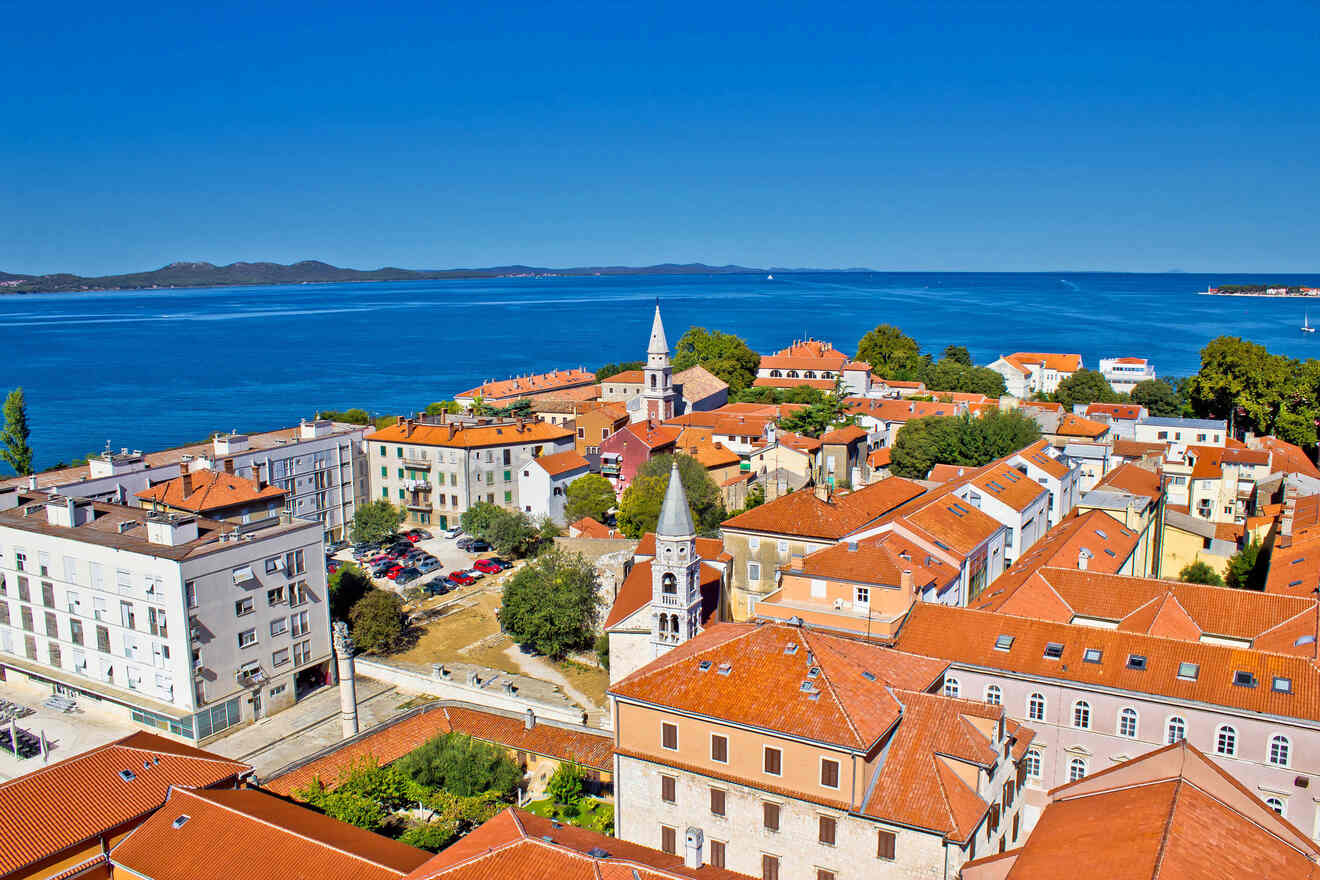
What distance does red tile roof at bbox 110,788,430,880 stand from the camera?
2036 centimetres

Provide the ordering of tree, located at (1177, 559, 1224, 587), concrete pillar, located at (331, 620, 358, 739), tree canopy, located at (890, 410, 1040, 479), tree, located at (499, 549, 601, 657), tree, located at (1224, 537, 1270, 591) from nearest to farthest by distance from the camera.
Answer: concrete pillar, located at (331, 620, 358, 739) < tree, located at (499, 549, 601, 657) < tree, located at (1224, 537, 1270, 591) < tree, located at (1177, 559, 1224, 587) < tree canopy, located at (890, 410, 1040, 479)

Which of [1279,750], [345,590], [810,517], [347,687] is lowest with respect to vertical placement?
[345,590]

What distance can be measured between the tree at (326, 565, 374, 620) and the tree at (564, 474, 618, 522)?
1473cm

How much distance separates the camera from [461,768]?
2656 centimetres

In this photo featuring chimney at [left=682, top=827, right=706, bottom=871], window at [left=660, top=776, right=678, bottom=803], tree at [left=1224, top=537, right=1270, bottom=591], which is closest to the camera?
chimney at [left=682, top=827, right=706, bottom=871]

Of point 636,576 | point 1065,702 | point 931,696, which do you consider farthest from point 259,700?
point 1065,702

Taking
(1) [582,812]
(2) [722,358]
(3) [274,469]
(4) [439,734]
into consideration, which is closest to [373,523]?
(3) [274,469]

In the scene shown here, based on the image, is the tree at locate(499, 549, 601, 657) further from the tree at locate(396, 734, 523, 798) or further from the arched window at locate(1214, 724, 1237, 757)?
the arched window at locate(1214, 724, 1237, 757)

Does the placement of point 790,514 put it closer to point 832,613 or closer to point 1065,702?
point 832,613

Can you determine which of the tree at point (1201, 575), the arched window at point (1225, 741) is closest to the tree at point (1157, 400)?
the tree at point (1201, 575)

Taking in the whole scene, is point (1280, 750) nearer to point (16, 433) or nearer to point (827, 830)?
point (827, 830)

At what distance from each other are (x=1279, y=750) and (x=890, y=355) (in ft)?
305

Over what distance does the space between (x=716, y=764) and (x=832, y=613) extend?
34.1ft

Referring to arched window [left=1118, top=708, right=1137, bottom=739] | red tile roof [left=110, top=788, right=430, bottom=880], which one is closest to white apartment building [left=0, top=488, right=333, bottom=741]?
red tile roof [left=110, top=788, right=430, bottom=880]
